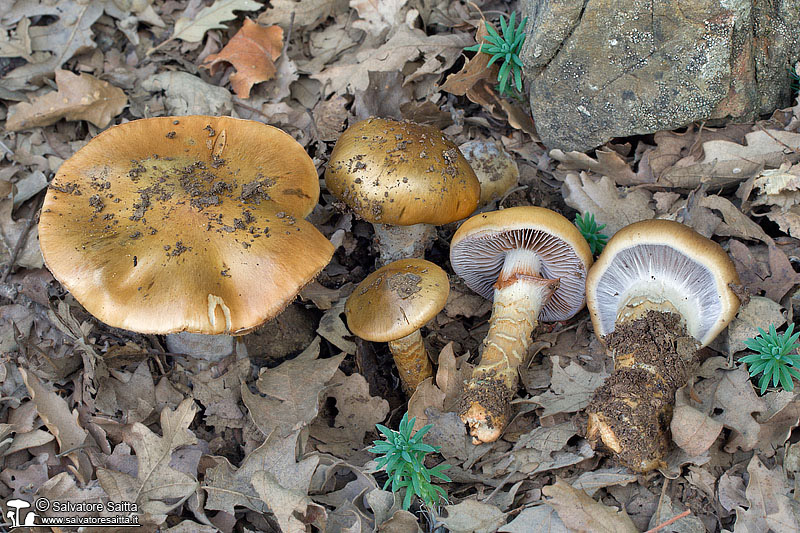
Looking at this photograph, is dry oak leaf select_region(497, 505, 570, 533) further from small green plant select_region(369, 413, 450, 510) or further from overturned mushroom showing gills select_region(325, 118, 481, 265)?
overturned mushroom showing gills select_region(325, 118, 481, 265)

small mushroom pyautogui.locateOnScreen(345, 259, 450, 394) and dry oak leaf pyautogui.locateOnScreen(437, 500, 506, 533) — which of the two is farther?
small mushroom pyautogui.locateOnScreen(345, 259, 450, 394)

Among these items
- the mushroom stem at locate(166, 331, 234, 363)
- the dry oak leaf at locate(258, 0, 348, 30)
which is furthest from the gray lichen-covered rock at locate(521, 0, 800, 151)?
the mushroom stem at locate(166, 331, 234, 363)

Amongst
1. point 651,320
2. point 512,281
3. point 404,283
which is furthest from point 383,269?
point 651,320

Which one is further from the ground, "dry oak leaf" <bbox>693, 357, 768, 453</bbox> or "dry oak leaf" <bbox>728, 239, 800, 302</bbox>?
"dry oak leaf" <bbox>728, 239, 800, 302</bbox>

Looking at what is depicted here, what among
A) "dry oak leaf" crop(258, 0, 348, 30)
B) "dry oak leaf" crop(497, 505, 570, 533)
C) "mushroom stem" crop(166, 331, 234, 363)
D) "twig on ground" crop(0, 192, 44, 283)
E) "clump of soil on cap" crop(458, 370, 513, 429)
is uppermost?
"dry oak leaf" crop(258, 0, 348, 30)

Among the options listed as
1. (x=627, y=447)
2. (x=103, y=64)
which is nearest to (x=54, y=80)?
(x=103, y=64)

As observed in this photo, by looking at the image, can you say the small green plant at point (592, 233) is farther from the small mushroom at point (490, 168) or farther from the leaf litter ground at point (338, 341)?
the small mushroom at point (490, 168)
